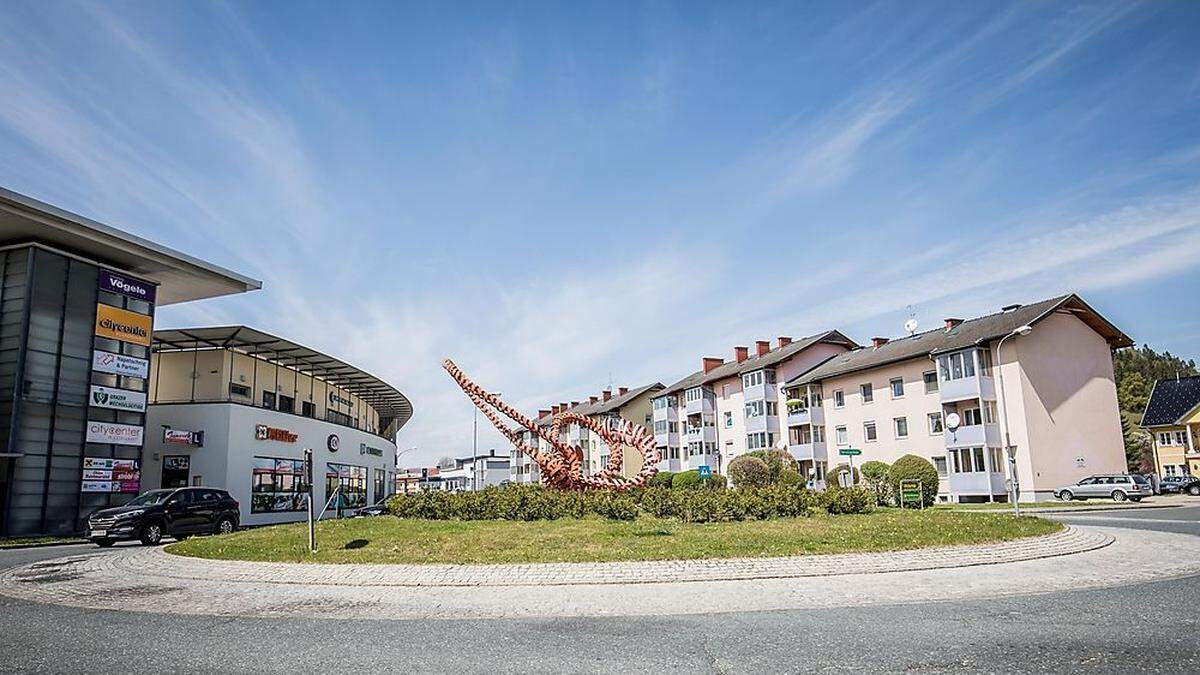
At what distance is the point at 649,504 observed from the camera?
20.0m

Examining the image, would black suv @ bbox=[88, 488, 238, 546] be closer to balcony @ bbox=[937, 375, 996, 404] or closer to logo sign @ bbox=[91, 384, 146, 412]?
logo sign @ bbox=[91, 384, 146, 412]

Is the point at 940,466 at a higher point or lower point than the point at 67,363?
lower

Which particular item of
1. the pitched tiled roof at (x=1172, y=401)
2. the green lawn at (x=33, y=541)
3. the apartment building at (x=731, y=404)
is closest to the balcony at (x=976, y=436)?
the apartment building at (x=731, y=404)

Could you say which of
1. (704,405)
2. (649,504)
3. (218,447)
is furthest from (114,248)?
(704,405)

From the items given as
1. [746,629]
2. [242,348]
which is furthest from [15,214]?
[746,629]

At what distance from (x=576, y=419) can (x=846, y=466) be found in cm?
3154

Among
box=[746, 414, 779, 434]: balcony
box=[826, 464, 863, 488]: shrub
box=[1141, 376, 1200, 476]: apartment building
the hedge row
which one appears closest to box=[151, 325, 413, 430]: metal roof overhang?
the hedge row

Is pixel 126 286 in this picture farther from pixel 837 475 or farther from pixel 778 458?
pixel 837 475

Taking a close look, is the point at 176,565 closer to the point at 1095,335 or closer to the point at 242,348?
the point at 242,348

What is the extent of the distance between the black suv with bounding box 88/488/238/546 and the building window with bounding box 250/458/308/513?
35.9 feet

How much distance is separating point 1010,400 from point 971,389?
2.00 meters

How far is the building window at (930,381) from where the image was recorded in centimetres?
4712

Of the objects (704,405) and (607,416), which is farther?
(607,416)

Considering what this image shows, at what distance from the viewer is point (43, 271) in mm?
28391
